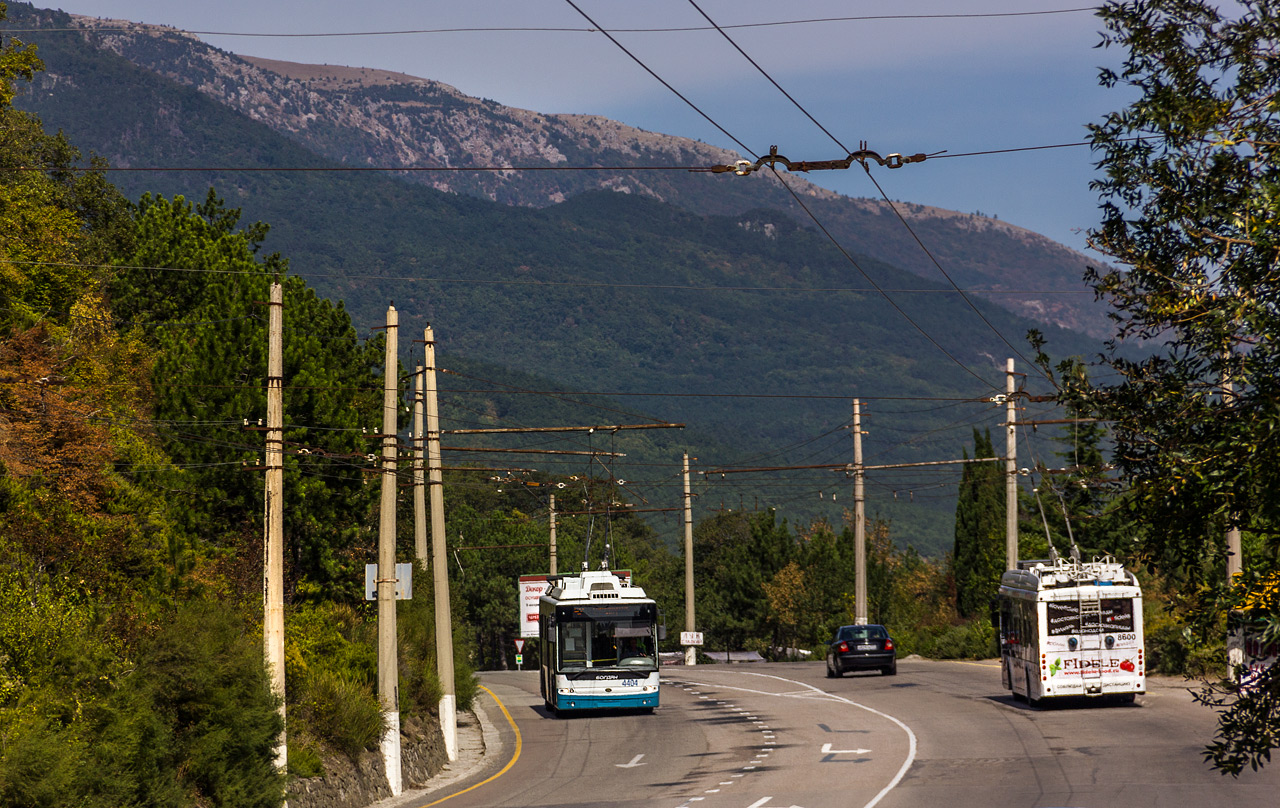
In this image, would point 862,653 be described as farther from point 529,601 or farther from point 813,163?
point 813,163

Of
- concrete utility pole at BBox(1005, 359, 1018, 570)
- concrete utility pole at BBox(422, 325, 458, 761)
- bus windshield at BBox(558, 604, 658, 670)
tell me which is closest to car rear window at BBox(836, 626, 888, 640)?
concrete utility pole at BBox(1005, 359, 1018, 570)

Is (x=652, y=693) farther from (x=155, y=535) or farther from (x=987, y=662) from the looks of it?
(x=987, y=662)

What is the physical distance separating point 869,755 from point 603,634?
1032cm

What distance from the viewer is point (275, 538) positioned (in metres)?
20.3

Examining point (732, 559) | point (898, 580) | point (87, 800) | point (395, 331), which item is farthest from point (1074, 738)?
point (898, 580)

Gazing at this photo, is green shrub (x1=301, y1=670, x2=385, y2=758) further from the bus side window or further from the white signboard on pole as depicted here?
the white signboard on pole

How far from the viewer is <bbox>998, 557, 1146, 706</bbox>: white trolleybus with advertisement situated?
1101 inches

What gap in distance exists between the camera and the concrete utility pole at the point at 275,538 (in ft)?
64.4

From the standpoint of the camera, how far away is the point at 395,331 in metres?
27.9

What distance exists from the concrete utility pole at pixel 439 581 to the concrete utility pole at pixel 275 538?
885cm

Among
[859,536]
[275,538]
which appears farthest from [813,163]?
[859,536]

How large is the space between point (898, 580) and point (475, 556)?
37.9 m

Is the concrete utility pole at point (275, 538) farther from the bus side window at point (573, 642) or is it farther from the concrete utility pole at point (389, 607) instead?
the bus side window at point (573, 642)

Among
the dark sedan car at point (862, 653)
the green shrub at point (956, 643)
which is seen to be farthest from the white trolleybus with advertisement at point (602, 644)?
the green shrub at point (956, 643)
